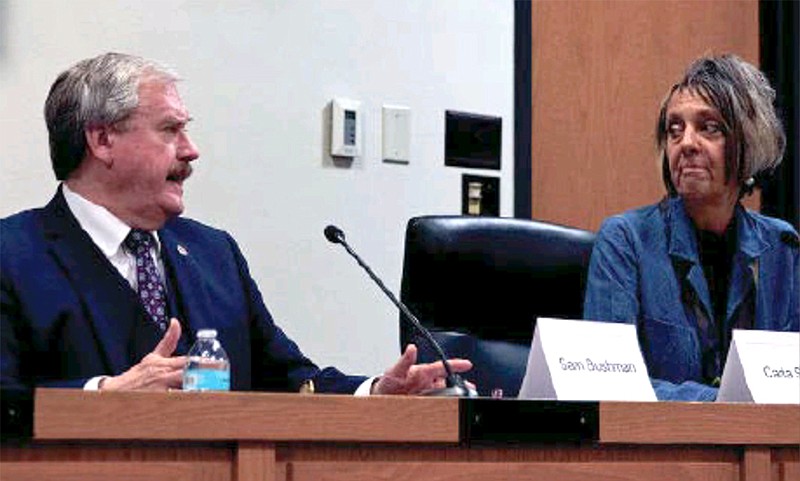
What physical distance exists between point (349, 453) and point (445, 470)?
0.14 meters

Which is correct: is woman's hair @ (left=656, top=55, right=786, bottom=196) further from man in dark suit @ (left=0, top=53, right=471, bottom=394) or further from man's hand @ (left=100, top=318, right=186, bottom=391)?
man's hand @ (left=100, top=318, right=186, bottom=391)

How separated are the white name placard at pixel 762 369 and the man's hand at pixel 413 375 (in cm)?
40

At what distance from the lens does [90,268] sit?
259 cm

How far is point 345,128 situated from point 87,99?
1.09 meters

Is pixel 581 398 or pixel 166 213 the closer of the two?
pixel 581 398

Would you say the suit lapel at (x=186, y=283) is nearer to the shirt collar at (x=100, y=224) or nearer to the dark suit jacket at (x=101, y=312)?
the dark suit jacket at (x=101, y=312)

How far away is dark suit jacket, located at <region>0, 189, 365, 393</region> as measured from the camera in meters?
2.49

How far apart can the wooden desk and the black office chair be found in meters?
0.86

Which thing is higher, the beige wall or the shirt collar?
the beige wall

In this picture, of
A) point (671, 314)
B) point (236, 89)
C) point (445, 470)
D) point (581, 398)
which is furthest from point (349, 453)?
point (236, 89)

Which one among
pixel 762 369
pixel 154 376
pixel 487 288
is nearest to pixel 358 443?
pixel 154 376

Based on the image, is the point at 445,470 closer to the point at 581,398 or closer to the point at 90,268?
the point at 581,398

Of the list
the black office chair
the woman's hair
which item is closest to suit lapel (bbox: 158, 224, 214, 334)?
the black office chair

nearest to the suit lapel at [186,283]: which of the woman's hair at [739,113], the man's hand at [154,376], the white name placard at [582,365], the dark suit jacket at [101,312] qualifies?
the dark suit jacket at [101,312]
